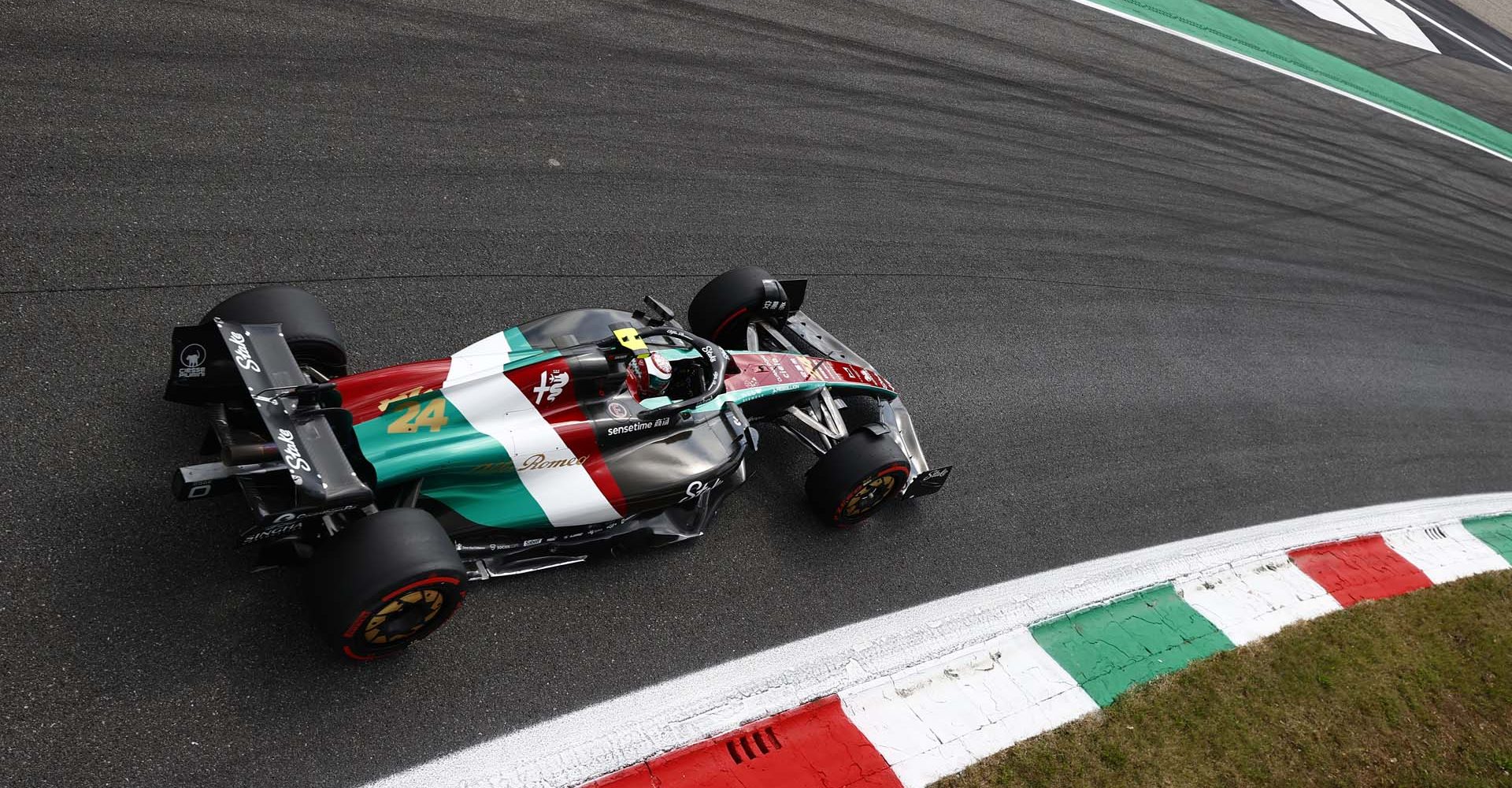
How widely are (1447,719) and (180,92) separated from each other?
33.3 feet

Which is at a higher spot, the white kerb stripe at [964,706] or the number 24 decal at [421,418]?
the number 24 decal at [421,418]

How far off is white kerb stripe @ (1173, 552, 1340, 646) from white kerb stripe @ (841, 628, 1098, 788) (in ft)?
5.29

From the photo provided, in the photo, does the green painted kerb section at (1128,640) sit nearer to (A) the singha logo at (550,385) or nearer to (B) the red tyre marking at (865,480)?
(B) the red tyre marking at (865,480)

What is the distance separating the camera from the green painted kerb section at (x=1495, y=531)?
9.05 m

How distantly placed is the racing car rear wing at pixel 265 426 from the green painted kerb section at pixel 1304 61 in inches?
554

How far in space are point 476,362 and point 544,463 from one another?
718 millimetres

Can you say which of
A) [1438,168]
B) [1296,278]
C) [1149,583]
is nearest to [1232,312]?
[1296,278]

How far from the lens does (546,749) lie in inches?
187

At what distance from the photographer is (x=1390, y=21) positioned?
20156mm

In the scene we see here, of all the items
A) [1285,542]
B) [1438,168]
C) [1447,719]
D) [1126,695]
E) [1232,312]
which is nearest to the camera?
[1126,695]

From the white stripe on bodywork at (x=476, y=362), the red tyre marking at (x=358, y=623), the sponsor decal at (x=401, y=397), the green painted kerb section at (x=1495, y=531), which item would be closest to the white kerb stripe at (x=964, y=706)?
the red tyre marking at (x=358, y=623)

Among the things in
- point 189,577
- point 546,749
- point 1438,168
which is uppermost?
point 1438,168

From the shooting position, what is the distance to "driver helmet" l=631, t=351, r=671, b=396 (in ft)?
19.4

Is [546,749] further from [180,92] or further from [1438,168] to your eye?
[1438,168]
